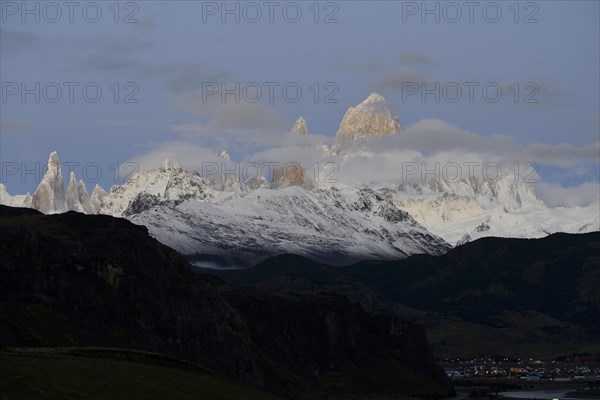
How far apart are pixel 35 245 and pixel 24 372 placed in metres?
79.3

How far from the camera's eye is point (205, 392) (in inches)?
5645

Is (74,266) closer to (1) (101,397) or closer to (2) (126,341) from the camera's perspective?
(2) (126,341)

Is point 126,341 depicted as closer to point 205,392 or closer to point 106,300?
point 106,300

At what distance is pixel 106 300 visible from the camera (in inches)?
7795

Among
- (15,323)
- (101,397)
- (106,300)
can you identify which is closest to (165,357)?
(15,323)

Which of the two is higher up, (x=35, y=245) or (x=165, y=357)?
(x=35, y=245)

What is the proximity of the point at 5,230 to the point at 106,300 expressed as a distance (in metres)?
18.4

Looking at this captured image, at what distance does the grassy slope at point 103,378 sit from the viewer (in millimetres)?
113875

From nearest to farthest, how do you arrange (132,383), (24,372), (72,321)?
(24,372) < (132,383) < (72,321)

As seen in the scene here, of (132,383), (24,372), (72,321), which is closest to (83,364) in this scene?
(132,383)

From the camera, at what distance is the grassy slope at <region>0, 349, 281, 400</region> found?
11388 centimetres

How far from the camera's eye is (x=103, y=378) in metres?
127

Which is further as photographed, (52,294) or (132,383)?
(52,294)

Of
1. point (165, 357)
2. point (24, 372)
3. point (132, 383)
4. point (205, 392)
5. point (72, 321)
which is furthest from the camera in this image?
point (72, 321)
